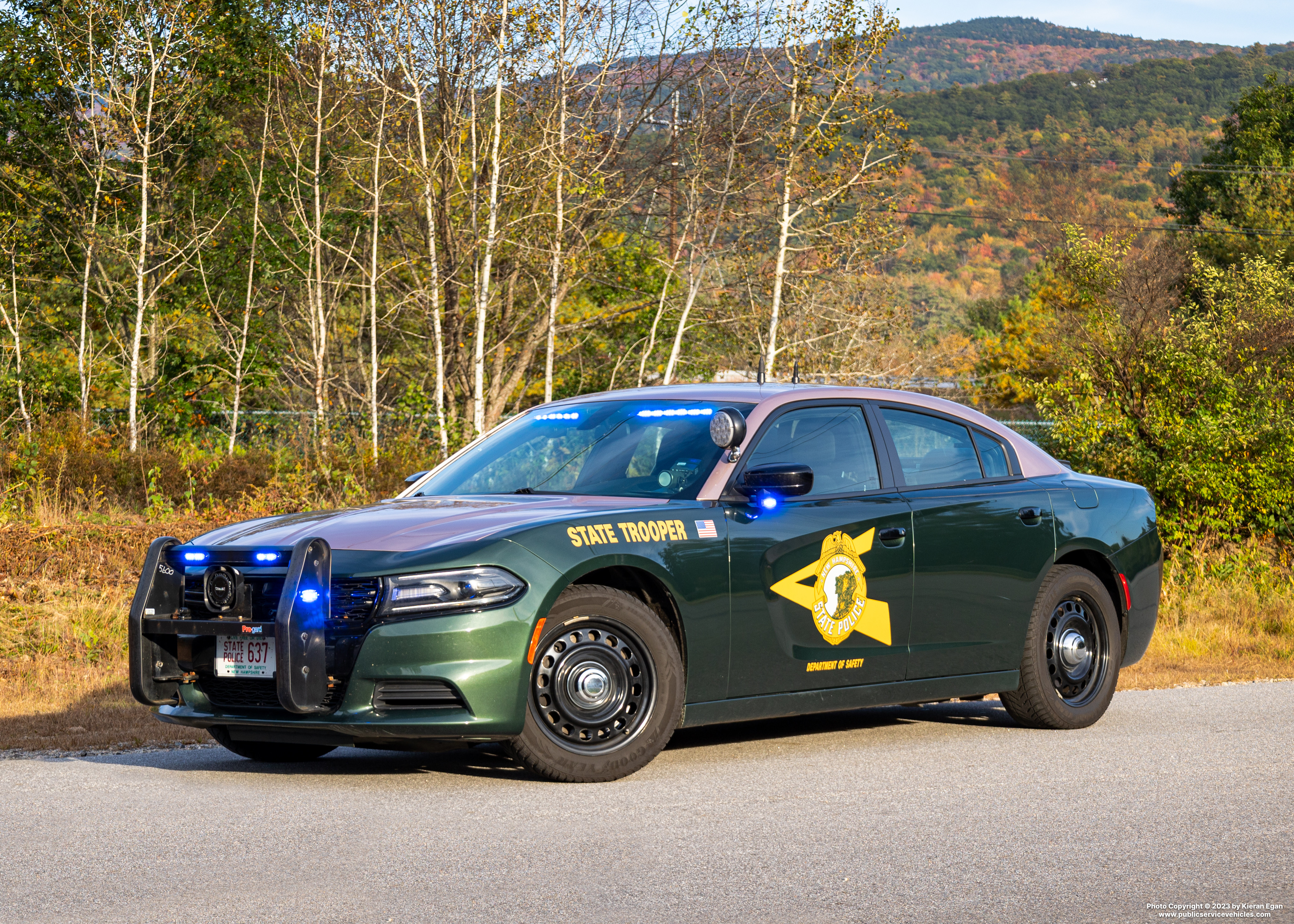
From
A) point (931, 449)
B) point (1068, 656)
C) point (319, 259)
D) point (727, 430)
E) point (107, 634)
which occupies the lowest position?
point (107, 634)

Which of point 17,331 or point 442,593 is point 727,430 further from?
point 17,331

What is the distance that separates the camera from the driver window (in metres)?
7.39

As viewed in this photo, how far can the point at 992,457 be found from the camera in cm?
836

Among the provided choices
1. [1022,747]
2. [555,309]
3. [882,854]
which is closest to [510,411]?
[555,309]

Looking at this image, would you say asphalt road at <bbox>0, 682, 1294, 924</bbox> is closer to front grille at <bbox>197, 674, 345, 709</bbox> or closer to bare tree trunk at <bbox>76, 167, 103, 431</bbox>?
front grille at <bbox>197, 674, 345, 709</bbox>

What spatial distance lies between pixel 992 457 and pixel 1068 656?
1.15 m

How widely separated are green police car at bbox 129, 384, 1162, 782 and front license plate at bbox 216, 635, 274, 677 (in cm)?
1

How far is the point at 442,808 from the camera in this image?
5988mm

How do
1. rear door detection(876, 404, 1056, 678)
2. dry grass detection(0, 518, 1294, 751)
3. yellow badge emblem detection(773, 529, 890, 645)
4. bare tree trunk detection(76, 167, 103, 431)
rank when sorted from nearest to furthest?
yellow badge emblem detection(773, 529, 890, 645) < rear door detection(876, 404, 1056, 678) < dry grass detection(0, 518, 1294, 751) < bare tree trunk detection(76, 167, 103, 431)

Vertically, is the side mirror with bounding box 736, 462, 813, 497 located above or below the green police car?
above

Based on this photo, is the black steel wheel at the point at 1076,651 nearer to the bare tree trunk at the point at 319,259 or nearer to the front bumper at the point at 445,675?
the front bumper at the point at 445,675

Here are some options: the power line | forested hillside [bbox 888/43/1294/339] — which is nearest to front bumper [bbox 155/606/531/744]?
forested hillside [bbox 888/43/1294/339]

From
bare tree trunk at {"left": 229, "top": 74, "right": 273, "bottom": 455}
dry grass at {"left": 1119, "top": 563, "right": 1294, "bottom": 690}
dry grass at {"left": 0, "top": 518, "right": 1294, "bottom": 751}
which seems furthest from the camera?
bare tree trunk at {"left": 229, "top": 74, "right": 273, "bottom": 455}

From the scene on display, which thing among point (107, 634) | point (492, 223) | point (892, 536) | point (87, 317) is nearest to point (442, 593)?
point (892, 536)
